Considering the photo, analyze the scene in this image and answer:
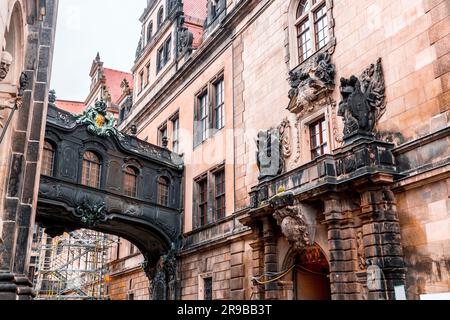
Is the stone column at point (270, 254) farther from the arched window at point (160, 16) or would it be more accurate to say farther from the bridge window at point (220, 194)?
the arched window at point (160, 16)

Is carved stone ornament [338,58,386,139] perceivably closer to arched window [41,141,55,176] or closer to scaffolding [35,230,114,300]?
arched window [41,141,55,176]

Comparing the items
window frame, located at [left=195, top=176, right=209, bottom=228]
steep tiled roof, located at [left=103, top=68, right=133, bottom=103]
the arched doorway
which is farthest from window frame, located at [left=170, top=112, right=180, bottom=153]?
steep tiled roof, located at [left=103, top=68, right=133, bottom=103]

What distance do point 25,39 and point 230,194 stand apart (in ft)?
33.3

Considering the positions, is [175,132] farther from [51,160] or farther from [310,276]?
[310,276]

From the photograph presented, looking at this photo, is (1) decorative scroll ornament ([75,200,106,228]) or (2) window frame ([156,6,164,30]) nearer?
(1) decorative scroll ornament ([75,200,106,228])

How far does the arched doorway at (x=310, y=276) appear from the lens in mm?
13828

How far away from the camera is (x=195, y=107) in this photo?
22.1 metres

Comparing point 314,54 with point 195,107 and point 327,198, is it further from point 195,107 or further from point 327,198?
point 195,107

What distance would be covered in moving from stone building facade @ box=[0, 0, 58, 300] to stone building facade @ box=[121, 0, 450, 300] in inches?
253

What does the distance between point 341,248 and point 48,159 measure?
11.0 metres

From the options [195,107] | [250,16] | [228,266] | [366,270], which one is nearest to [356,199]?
[366,270]

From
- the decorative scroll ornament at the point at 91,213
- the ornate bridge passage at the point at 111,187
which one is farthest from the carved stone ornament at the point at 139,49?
the decorative scroll ornament at the point at 91,213

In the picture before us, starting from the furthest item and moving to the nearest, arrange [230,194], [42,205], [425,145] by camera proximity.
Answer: [230,194], [42,205], [425,145]

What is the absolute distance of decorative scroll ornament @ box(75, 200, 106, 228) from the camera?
17938 mm
